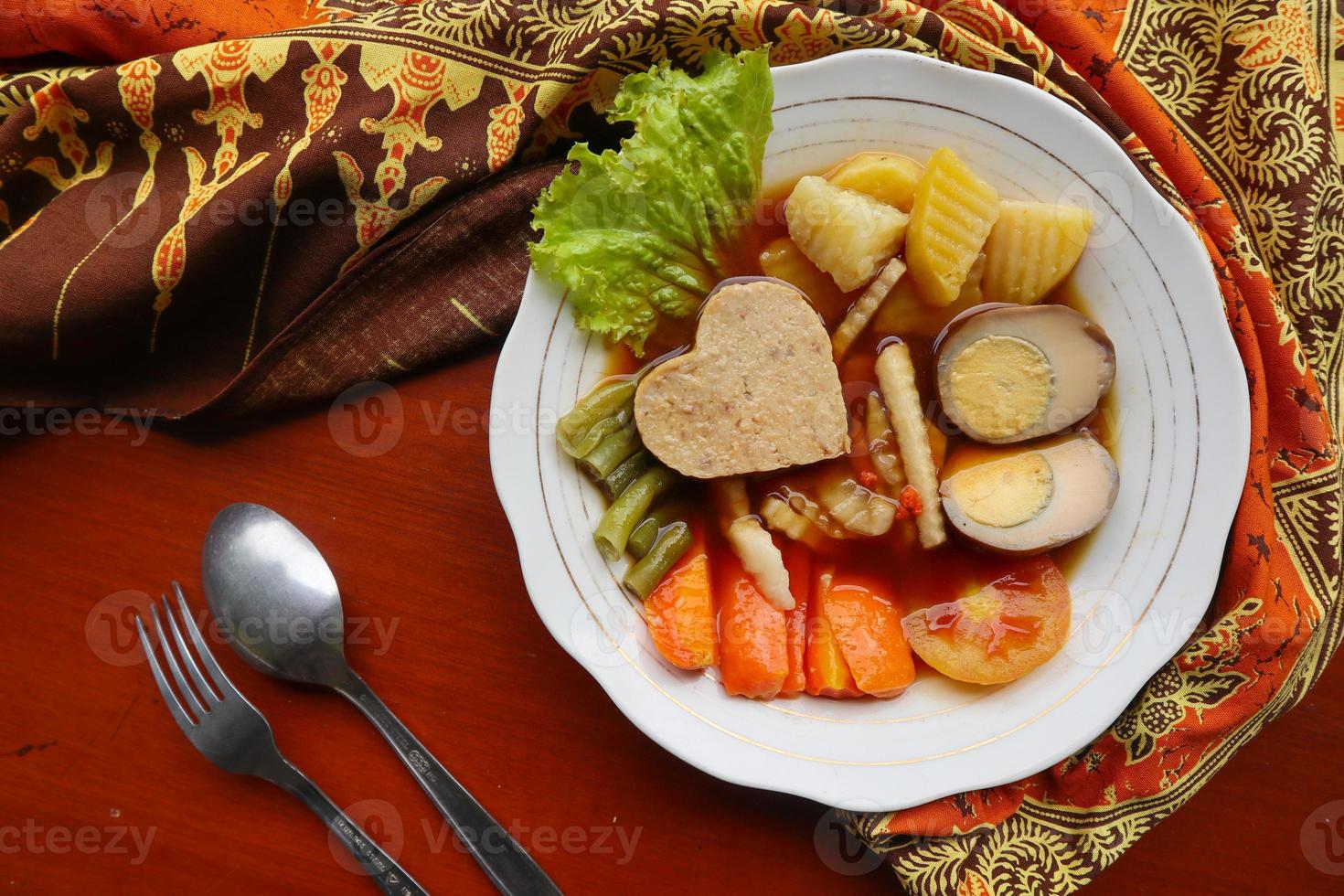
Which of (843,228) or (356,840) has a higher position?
(843,228)

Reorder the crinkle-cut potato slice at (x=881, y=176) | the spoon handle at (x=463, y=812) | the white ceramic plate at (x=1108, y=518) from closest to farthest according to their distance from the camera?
the white ceramic plate at (x=1108, y=518) → the crinkle-cut potato slice at (x=881, y=176) → the spoon handle at (x=463, y=812)

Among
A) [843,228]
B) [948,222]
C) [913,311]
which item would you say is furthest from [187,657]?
[948,222]

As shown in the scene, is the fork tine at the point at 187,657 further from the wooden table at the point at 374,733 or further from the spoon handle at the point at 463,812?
the spoon handle at the point at 463,812

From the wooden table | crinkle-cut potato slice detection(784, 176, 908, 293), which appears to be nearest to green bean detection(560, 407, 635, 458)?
the wooden table

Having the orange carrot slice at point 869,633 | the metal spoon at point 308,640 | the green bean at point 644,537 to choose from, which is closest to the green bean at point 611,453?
the green bean at point 644,537

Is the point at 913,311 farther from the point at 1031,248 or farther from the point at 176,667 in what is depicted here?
the point at 176,667
